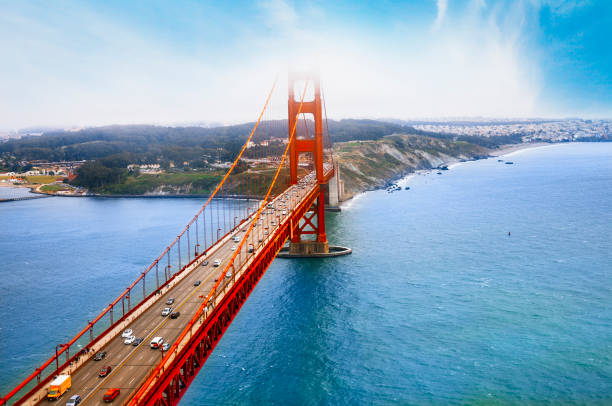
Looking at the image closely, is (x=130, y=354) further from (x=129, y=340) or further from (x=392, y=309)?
(x=392, y=309)

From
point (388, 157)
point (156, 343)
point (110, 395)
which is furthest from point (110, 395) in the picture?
point (388, 157)

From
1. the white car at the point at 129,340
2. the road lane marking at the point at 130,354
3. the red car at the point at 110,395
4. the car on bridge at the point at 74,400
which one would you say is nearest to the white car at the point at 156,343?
the road lane marking at the point at 130,354

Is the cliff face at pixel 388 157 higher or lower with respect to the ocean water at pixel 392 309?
higher

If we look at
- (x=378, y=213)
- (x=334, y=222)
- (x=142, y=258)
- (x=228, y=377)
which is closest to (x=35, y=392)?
(x=228, y=377)

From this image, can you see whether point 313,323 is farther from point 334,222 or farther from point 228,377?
point 334,222

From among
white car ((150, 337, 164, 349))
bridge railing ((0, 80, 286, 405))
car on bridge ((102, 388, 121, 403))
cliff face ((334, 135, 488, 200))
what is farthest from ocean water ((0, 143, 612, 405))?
cliff face ((334, 135, 488, 200))

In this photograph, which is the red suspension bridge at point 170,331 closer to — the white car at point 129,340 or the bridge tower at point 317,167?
the white car at point 129,340
